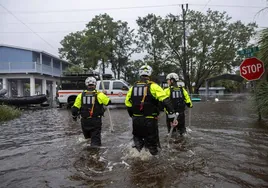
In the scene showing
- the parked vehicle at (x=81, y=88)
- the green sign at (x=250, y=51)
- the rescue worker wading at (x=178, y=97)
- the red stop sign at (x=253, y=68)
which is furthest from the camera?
the parked vehicle at (x=81, y=88)

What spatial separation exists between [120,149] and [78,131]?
3.30 meters

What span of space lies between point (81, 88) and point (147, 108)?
576 inches

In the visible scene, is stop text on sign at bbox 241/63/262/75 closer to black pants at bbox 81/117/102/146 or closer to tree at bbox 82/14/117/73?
black pants at bbox 81/117/102/146

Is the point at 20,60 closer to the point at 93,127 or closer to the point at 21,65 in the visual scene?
the point at 21,65

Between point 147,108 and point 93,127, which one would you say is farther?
point 93,127

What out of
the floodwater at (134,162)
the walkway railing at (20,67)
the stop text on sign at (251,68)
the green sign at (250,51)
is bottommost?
the floodwater at (134,162)

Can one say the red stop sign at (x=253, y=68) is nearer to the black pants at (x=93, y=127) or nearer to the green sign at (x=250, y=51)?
the green sign at (x=250, y=51)

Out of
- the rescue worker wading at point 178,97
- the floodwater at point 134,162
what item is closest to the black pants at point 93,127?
the floodwater at point 134,162

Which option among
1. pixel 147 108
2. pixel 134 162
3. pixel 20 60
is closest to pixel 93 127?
pixel 134 162

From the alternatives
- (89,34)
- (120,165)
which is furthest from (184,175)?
(89,34)

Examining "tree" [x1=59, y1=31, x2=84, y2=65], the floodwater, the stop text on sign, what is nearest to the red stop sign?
the stop text on sign

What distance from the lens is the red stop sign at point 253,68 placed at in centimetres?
912

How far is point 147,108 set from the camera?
545 centimetres

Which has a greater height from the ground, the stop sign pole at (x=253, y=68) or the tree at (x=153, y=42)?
the tree at (x=153, y=42)
